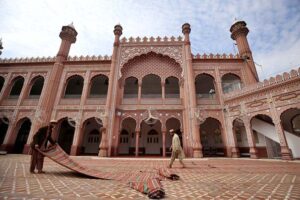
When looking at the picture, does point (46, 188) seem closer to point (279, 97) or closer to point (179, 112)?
point (179, 112)

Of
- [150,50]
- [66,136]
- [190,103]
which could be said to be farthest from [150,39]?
[66,136]

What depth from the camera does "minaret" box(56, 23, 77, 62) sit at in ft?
51.5

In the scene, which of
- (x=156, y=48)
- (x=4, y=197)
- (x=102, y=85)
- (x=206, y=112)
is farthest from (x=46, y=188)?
(x=102, y=85)

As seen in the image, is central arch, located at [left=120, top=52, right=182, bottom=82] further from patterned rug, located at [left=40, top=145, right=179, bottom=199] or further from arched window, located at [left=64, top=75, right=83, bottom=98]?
patterned rug, located at [left=40, top=145, right=179, bottom=199]

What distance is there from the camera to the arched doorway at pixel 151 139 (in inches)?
623

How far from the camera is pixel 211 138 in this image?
1570 cm

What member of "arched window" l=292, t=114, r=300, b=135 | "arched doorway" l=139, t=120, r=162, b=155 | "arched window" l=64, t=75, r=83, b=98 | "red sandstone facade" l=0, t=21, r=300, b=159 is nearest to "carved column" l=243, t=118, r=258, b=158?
"red sandstone facade" l=0, t=21, r=300, b=159

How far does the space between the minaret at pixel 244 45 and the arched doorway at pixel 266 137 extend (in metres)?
3.61

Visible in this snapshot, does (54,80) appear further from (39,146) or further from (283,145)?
(283,145)

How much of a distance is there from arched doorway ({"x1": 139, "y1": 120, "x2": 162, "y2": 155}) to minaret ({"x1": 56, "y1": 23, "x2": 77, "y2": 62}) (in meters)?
10.8

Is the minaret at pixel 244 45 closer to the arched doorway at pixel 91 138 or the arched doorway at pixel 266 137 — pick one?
the arched doorway at pixel 266 137

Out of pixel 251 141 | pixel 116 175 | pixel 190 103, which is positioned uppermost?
pixel 190 103

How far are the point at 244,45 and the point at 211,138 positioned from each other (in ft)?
32.2

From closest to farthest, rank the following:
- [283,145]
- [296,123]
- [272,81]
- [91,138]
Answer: [283,145]
[272,81]
[296,123]
[91,138]
